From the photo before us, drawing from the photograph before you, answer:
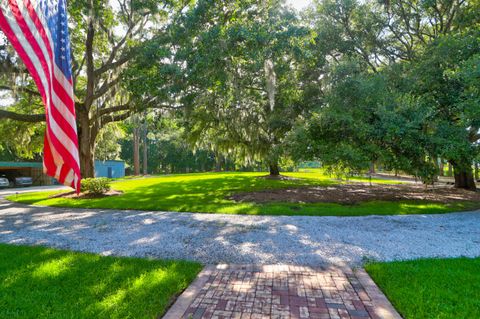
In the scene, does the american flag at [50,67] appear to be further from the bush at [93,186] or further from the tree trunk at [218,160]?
the tree trunk at [218,160]

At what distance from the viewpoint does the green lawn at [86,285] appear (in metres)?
2.73

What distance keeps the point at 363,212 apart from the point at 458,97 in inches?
189

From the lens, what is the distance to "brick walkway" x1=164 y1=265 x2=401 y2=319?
8.90ft

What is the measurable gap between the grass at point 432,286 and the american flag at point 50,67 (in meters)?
3.59

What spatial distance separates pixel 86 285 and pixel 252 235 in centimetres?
319

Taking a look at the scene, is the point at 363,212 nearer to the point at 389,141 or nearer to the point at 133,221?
the point at 389,141

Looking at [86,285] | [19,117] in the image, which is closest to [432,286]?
[86,285]

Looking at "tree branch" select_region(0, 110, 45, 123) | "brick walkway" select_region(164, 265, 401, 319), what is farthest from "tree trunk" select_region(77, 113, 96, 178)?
"brick walkway" select_region(164, 265, 401, 319)

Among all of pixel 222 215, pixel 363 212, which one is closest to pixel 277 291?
pixel 222 215

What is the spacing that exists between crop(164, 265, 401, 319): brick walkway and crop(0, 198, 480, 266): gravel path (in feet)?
1.61

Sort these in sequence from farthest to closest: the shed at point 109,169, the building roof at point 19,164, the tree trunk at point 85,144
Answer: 1. the shed at point 109,169
2. the building roof at point 19,164
3. the tree trunk at point 85,144

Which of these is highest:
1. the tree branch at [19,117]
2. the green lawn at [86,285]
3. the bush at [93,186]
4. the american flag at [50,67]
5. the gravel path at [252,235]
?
the tree branch at [19,117]

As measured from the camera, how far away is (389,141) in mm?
8469

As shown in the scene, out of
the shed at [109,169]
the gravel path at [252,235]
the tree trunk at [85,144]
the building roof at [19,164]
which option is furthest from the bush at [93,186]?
the shed at [109,169]
